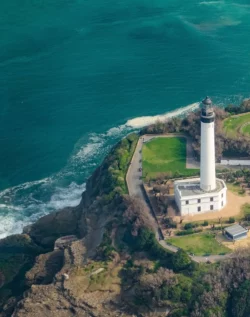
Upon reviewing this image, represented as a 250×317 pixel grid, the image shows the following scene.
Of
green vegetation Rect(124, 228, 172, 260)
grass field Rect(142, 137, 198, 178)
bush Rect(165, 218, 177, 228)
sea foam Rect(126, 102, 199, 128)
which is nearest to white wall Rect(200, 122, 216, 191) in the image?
bush Rect(165, 218, 177, 228)

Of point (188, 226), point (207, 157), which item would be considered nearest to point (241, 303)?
point (188, 226)

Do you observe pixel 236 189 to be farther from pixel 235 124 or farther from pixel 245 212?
pixel 235 124

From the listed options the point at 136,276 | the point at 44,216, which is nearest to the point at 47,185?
the point at 44,216

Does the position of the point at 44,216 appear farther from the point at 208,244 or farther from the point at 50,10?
the point at 50,10

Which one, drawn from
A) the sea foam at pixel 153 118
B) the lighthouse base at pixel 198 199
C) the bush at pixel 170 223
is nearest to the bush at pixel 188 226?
the bush at pixel 170 223

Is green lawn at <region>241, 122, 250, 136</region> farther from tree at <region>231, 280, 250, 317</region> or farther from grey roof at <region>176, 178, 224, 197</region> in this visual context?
tree at <region>231, 280, 250, 317</region>

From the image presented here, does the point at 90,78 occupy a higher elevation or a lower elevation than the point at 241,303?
higher
